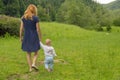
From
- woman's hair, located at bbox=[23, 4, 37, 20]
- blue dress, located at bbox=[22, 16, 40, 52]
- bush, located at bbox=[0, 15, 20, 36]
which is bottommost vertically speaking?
bush, located at bbox=[0, 15, 20, 36]

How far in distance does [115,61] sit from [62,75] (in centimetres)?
398

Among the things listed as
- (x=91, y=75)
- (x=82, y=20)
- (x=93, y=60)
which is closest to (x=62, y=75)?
(x=91, y=75)

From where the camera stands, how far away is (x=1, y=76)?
12.1m

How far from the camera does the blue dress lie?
40.9 ft

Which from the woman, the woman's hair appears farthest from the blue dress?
the woman's hair

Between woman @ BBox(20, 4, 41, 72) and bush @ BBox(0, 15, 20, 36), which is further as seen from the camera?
bush @ BBox(0, 15, 20, 36)

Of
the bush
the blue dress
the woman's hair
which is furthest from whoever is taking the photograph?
the bush

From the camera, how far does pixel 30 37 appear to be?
1252 centimetres

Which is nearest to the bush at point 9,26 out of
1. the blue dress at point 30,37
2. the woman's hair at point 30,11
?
the blue dress at point 30,37

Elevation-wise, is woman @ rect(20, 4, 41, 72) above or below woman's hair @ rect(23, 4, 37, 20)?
below

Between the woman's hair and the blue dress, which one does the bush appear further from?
the woman's hair

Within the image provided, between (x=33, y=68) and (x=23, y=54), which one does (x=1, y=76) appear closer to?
(x=33, y=68)

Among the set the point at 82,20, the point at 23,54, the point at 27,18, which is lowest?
the point at 82,20

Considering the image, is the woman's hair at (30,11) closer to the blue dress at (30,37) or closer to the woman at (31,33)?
the woman at (31,33)
